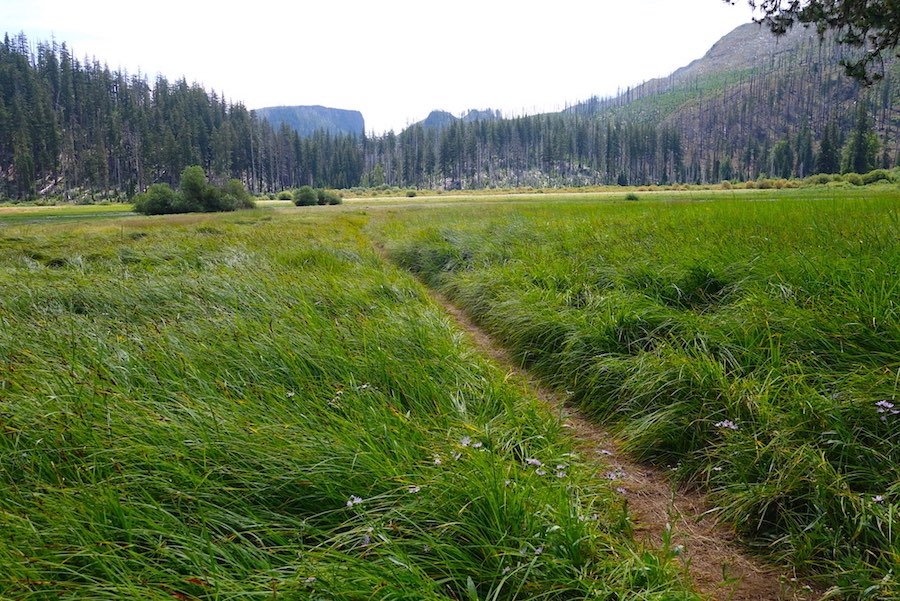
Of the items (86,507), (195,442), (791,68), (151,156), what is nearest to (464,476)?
(195,442)

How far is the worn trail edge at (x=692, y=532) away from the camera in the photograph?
6.95 ft

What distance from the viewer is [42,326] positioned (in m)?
4.05

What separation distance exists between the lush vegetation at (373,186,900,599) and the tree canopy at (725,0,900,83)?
A: 4.66m

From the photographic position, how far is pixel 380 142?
152125 mm

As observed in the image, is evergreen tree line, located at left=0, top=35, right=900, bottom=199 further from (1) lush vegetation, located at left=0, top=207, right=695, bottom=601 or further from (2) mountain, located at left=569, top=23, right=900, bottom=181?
(1) lush vegetation, located at left=0, top=207, right=695, bottom=601

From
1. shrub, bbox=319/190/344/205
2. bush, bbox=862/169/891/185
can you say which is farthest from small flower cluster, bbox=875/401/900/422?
shrub, bbox=319/190/344/205

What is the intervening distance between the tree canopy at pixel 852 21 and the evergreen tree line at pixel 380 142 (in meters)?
85.8

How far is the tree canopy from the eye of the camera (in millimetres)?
9039

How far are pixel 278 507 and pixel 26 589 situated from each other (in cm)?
84

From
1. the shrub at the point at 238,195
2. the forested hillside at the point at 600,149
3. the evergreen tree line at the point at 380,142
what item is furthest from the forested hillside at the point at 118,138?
the shrub at the point at 238,195

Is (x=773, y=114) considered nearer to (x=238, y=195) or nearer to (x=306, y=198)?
(x=306, y=198)

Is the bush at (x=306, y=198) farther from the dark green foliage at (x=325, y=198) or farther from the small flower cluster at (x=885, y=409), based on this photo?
the small flower cluster at (x=885, y=409)

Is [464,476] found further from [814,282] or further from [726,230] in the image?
[726,230]

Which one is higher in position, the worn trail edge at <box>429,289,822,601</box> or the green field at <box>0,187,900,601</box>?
the green field at <box>0,187,900,601</box>
